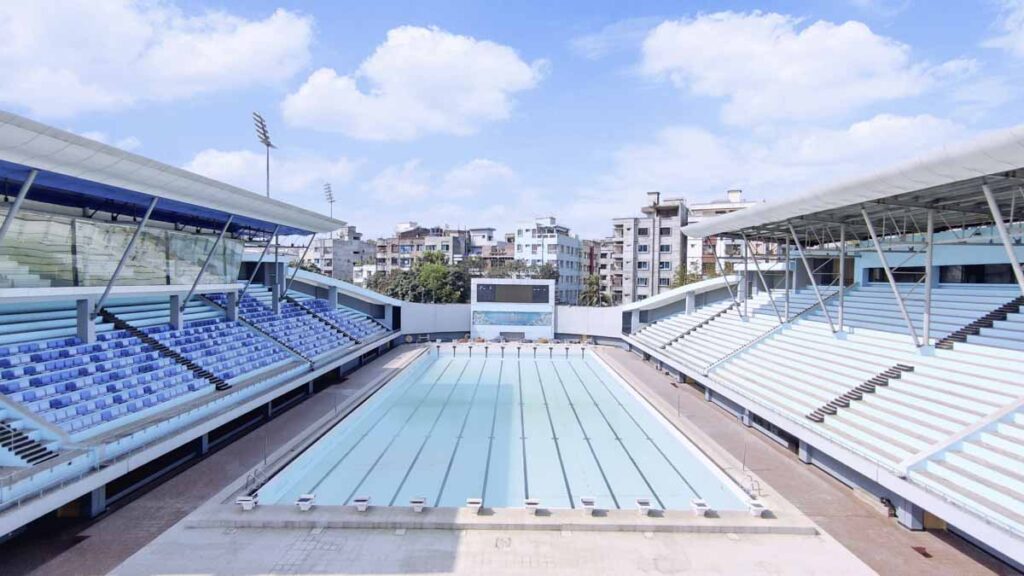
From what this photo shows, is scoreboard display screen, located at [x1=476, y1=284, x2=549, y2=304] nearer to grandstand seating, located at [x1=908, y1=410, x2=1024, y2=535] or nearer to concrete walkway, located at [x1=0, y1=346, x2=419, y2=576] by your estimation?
concrete walkway, located at [x1=0, y1=346, x2=419, y2=576]

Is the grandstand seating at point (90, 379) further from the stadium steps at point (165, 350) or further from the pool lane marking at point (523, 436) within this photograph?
the pool lane marking at point (523, 436)

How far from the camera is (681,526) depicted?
9156 mm

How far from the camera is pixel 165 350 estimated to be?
14.9 m

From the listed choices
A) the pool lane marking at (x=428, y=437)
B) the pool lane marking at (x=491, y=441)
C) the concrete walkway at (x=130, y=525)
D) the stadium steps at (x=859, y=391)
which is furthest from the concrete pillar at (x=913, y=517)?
the concrete walkway at (x=130, y=525)

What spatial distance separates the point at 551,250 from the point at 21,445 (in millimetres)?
55205

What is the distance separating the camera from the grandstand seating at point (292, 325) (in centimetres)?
2080

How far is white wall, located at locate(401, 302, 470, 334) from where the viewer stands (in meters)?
33.2

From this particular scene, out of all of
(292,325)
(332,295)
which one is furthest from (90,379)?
(332,295)

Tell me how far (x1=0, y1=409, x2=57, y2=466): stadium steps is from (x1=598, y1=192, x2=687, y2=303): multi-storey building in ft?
153

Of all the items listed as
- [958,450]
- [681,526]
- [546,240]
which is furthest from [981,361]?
[546,240]

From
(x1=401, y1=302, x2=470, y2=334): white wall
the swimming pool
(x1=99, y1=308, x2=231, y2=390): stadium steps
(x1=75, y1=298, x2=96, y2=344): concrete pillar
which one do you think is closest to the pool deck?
the swimming pool

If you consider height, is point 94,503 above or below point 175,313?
below

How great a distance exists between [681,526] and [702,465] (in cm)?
388

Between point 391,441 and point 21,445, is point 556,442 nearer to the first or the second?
point 391,441
